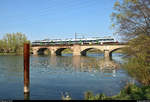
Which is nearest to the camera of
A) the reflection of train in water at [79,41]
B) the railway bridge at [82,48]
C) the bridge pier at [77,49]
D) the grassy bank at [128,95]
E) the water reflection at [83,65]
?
the grassy bank at [128,95]

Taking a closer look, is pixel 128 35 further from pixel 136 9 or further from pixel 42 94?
pixel 42 94

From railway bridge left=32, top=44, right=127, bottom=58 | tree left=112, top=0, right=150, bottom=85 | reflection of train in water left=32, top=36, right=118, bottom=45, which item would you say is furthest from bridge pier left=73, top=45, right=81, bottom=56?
tree left=112, top=0, right=150, bottom=85

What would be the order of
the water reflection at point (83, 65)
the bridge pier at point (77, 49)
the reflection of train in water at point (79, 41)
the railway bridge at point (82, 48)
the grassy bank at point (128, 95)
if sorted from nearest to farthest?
the grassy bank at point (128, 95)
the water reflection at point (83, 65)
the railway bridge at point (82, 48)
the reflection of train in water at point (79, 41)
the bridge pier at point (77, 49)

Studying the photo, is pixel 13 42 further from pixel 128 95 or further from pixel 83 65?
pixel 128 95

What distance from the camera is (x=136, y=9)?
628 inches

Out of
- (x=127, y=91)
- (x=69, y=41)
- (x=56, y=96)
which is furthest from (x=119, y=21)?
(x=69, y=41)

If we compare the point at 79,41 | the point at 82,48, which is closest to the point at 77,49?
the point at 82,48

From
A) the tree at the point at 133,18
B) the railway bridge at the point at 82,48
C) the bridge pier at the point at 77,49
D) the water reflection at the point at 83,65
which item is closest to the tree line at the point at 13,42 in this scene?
the railway bridge at the point at 82,48

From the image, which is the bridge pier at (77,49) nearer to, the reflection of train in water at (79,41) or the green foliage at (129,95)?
the reflection of train in water at (79,41)

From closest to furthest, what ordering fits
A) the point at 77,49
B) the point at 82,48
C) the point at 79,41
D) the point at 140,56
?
the point at 140,56
the point at 82,48
the point at 77,49
the point at 79,41

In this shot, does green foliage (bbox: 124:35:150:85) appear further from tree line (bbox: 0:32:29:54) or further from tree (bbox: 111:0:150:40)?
tree line (bbox: 0:32:29:54)

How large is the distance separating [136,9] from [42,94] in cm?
1161

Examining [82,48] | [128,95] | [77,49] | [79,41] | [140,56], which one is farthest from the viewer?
[79,41]

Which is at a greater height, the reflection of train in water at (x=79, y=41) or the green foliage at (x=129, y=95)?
the reflection of train in water at (x=79, y=41)
